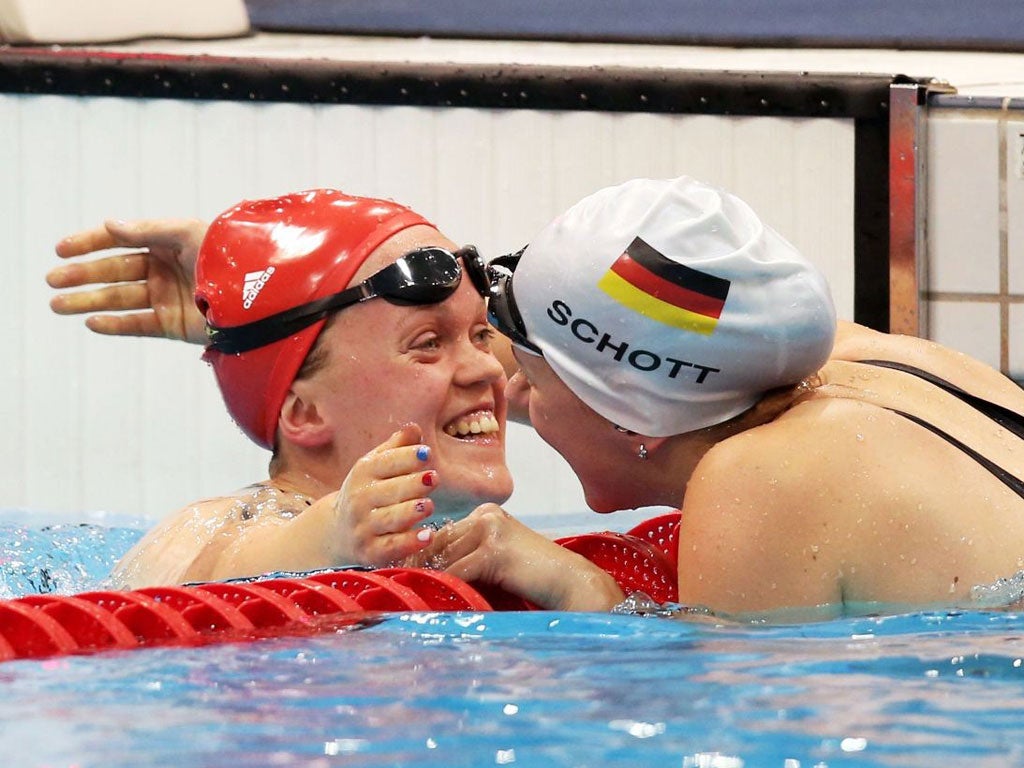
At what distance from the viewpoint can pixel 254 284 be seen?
2895 millimetres

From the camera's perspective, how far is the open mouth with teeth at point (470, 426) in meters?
2.86

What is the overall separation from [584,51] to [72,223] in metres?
1.86

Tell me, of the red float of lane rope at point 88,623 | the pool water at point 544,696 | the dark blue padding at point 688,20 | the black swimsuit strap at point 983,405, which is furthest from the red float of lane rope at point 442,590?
the dark blue padding at point 688,20

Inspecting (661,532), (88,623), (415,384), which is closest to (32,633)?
(88,623)

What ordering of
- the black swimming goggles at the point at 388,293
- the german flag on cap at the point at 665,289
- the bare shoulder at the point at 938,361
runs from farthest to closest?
the black swimming goggles at the point at 388,293
the bare shoulder at the point at 938,361
the german flag on cap at the point at 665,289

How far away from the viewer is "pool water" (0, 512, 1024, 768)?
4.89ft

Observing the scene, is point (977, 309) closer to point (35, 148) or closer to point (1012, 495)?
point (1012, 495)

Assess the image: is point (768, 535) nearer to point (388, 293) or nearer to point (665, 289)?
Result: point (665, 289)

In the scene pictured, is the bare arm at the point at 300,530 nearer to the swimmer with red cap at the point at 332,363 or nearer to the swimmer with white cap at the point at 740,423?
the swimmer with red cap at the point at 332,363

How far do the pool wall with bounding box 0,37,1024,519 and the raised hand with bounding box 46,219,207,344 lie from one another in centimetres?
159

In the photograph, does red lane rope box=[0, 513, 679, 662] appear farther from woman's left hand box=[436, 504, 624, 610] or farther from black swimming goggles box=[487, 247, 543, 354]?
black swimming goggles box=[487, 247, 543, 354]

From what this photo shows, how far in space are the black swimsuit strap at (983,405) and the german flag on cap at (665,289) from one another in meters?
0.45

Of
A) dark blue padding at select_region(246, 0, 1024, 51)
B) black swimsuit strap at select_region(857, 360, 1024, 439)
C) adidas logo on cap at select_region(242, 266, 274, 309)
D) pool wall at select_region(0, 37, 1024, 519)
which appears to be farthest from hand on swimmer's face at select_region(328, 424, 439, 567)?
dark blue padding at select_region(246, 0, 1024, 51)

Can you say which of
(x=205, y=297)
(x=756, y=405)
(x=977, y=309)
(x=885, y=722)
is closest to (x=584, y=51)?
(x=977, y=309)
